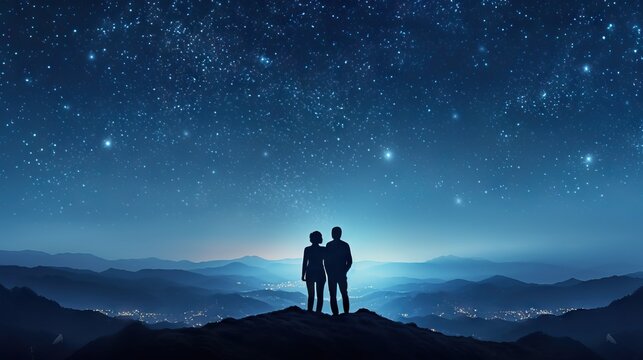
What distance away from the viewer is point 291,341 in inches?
444

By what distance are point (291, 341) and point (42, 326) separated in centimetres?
13087

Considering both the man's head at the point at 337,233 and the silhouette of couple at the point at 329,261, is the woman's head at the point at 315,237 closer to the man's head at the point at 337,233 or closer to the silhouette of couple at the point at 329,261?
the silhouette of couple at the point at 329,261

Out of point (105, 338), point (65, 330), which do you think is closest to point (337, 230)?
point (105, 338)

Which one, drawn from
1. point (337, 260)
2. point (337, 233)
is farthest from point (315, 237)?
point (337, 260)

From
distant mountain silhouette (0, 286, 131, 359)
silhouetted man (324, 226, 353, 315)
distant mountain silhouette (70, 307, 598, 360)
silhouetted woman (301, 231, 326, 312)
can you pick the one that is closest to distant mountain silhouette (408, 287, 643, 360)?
distant mountain silhouette (70, 307, 598, 360)

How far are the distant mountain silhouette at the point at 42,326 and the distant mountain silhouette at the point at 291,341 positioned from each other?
94.4 metres

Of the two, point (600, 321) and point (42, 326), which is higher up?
point (42, 326)

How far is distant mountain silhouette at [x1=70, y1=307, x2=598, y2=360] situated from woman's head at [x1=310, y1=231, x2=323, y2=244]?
9.07 ft

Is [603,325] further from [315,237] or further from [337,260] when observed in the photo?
[315,237]

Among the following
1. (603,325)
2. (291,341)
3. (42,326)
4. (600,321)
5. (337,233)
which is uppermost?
(337,233)

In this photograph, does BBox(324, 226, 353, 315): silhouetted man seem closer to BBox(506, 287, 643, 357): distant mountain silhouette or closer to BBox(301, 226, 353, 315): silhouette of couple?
BBox(301, 226, 353, 315): silhouette of couple

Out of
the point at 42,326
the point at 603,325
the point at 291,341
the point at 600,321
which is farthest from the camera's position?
the point at 600,321

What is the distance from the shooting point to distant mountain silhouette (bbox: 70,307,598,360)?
9.62 metres

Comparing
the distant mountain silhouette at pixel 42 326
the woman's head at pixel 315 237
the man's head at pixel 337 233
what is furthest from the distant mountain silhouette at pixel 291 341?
the distant mountain silhouette at pixel 42 326
